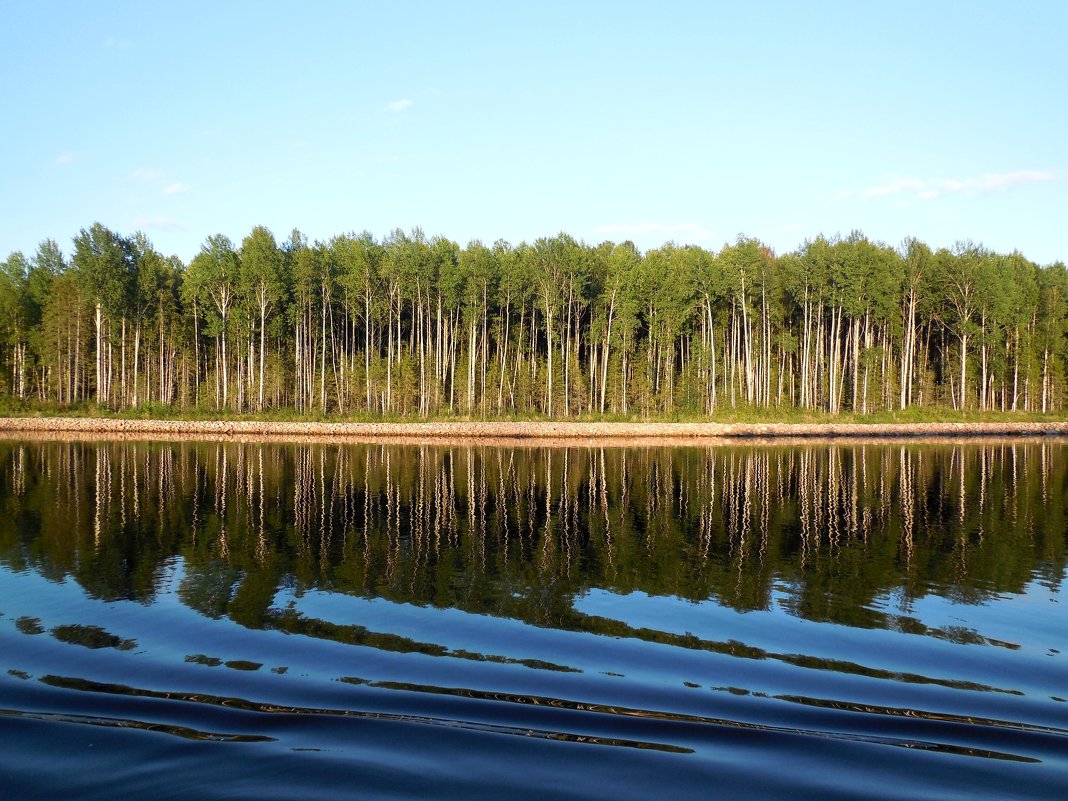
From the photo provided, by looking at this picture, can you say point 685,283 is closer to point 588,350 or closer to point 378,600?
point 588,350

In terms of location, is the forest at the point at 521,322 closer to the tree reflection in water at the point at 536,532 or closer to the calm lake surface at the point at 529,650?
the tree reflection in water at the point at 536,532

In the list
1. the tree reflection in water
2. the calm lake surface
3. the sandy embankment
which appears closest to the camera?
the calm lake surface

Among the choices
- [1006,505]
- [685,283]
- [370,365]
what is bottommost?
[1006,505]

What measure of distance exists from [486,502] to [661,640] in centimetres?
1460

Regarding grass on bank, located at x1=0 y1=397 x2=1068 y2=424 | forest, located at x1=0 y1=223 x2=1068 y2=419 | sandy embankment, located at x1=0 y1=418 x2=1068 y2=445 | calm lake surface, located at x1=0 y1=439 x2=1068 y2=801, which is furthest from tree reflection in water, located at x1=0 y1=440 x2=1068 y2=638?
forest, located at x1=0 y1=223 x2=1068 y2=419

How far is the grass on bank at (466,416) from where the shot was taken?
6481 cm

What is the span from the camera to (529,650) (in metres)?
10.6

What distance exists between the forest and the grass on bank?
83 centimetres

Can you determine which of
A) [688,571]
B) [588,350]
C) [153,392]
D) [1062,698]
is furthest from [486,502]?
[153,392]

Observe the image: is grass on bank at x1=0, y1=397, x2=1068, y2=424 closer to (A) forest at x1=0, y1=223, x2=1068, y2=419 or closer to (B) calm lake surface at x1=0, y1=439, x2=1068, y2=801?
(A) forest at x1=0, y1=223, x2=1068, y2=419

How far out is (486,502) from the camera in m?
25.4

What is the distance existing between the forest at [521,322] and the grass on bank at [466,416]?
833 millimetres

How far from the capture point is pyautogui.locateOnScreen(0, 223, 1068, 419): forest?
71188 mm

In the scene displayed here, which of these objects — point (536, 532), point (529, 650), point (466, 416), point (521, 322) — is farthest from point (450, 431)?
point (529, 650)
